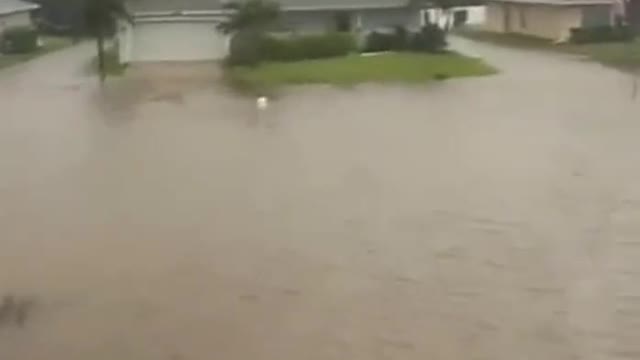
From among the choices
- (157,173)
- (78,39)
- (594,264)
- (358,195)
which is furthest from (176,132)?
(78,39)

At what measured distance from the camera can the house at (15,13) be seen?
33.1ft

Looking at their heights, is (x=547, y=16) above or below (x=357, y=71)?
above

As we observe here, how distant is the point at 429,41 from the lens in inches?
369

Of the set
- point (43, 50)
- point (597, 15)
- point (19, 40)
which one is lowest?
point (43, 50)

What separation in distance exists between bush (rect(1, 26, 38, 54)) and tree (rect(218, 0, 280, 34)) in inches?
57.3

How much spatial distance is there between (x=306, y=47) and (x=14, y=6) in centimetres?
251

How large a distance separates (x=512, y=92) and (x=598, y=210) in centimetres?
364

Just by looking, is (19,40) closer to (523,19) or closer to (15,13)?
(15,13)

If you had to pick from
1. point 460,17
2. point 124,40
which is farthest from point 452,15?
point 124,40

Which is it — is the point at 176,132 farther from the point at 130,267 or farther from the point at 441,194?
the point at 130,267

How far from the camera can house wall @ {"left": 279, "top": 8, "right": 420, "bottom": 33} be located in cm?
1066

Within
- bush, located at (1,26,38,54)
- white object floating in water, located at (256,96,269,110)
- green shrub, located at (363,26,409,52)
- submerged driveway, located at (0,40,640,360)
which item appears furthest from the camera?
bush, located at (1,26,38,54)

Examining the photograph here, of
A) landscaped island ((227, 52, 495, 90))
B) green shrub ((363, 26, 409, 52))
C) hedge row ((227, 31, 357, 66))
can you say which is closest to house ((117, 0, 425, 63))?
hedge row ((227, 31, 357, 66))

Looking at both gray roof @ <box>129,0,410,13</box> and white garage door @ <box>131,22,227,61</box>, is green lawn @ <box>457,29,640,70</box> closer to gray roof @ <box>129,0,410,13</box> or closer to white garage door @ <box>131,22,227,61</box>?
gray roof @ <box>129,0,410,13</box>
